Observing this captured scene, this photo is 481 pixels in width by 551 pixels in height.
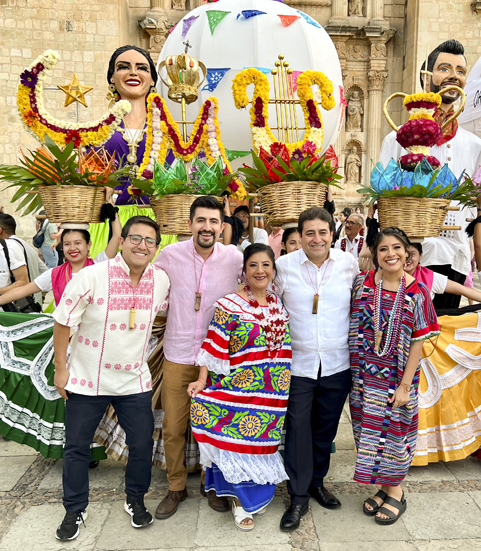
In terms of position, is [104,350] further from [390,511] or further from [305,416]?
[390,511]

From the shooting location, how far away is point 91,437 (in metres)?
2.40

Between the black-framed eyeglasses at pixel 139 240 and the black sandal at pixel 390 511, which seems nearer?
the black-framed eyeglasses at pixel 139 240

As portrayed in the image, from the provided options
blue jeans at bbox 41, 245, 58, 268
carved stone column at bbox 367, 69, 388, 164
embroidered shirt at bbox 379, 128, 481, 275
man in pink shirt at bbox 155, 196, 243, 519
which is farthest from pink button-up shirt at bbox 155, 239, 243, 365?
carved stone column at bbox 367, 69, 388, 164

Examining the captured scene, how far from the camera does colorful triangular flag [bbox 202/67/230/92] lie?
3.93 m

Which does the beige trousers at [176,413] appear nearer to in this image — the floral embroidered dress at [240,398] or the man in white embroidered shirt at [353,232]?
the floral embroidered dress at [240,398]

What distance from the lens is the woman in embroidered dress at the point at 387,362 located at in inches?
94.8

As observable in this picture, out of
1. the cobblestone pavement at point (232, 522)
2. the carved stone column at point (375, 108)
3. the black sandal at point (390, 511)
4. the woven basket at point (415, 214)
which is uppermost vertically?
the carved stone column at point (375, 108)

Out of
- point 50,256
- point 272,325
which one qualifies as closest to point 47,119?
point 272,325

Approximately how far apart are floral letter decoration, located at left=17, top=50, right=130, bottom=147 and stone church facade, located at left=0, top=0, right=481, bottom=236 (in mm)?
8298

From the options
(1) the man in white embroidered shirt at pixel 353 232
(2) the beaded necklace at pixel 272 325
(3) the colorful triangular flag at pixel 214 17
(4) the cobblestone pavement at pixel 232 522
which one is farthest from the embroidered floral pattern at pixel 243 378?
(1) the man in white embroidered shirt at pixel 353 232

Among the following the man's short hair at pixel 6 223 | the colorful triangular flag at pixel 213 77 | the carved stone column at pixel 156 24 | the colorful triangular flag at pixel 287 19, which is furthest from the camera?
the carved stone column at pixel 156 24

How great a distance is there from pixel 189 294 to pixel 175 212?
49 cm

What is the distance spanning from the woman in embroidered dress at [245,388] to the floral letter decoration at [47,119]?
1183mm

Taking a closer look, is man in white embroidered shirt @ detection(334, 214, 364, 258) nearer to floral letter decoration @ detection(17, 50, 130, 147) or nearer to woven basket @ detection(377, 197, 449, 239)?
woven basket @ detection(377, 197, 449, 239)
